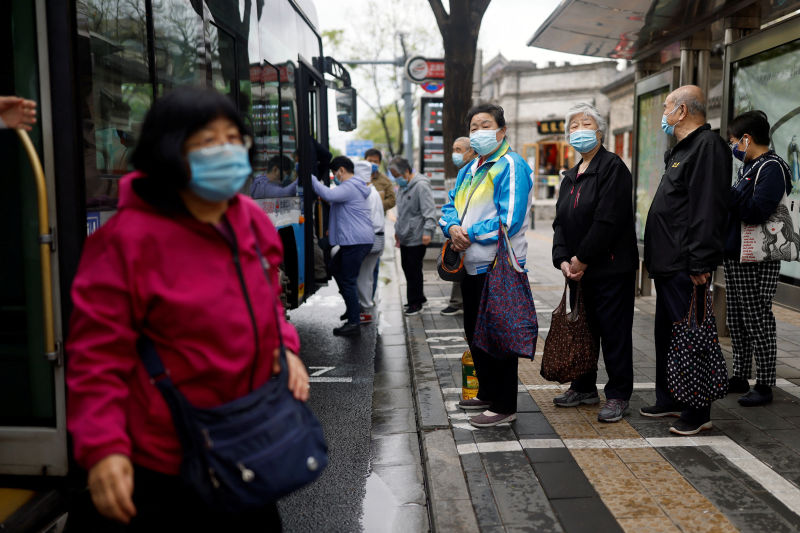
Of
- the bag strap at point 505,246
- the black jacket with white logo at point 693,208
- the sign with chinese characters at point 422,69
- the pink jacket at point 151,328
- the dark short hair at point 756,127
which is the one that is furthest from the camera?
the sign with chinese characters at point 422,69

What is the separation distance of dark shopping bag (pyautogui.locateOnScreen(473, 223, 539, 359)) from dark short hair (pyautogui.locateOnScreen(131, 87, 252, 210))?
270 cm

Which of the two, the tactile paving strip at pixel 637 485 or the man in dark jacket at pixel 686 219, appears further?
the man in dark jacket at pixel 686 219

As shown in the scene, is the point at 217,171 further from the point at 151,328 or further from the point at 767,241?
the point at 767,241

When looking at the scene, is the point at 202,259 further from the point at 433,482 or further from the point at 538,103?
the point at 538,103

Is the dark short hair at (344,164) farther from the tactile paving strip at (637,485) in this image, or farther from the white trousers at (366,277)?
the tactile paving strip at (637,485)

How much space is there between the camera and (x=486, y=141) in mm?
4625

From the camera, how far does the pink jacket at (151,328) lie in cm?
185

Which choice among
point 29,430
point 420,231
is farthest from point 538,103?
point 29,430

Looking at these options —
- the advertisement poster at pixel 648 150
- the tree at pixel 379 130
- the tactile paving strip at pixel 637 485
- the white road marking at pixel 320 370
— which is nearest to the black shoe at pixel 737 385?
the tactile paving strip at pixel 637 485

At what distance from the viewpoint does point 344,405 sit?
5840mm

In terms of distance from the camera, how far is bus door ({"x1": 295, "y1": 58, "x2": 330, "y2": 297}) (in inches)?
309

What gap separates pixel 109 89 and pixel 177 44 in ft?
3.52

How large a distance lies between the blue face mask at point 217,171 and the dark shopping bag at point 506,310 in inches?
103

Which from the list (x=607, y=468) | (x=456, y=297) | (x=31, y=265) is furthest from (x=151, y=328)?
(x=456, y=297)
